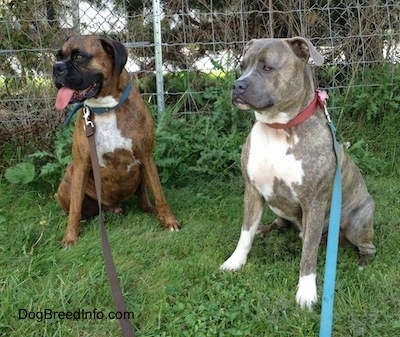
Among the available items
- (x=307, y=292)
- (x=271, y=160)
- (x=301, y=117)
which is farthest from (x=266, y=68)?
(x=307, y=292)

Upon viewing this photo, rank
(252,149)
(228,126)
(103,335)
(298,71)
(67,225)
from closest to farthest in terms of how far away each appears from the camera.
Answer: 1. (103,335)
2. (298,71)
3. (252,149)
4. (67,225)
5. (228,126)

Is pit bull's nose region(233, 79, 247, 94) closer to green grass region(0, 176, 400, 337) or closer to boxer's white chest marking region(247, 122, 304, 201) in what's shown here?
boxer's white chest marking region(247, 122, 304, 201)

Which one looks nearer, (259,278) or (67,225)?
(259,278)

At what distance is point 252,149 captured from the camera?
3.03m

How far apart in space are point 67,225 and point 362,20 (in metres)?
3.45

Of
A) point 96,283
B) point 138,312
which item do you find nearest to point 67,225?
point 96,283

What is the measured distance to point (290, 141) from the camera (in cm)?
289

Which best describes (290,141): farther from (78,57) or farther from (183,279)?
(78,57)

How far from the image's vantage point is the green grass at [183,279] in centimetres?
270

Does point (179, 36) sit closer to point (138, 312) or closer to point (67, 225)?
point (67, 225)

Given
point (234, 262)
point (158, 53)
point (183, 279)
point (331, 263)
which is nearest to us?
point (331, 263)

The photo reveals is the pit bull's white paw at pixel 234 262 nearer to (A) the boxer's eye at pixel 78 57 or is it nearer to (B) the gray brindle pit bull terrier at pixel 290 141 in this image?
(B) the gray brindle pit bull terrier at pixel 290 141

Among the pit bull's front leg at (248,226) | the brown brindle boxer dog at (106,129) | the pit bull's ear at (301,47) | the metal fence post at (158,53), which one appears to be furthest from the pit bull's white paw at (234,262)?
the metal fence post at (158,53)

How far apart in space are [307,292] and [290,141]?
32.2 inches
